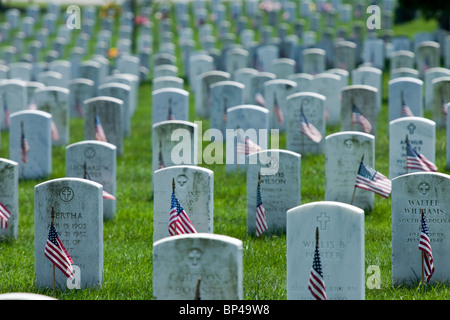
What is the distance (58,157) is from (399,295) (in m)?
8.69

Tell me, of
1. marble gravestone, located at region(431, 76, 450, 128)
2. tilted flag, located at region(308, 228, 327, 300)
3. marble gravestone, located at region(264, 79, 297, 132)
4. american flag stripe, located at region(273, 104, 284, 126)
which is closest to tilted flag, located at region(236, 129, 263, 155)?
american flag stripe, located at region(273, 104, 284, 126)

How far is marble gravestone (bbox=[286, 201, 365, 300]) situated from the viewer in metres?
8.50

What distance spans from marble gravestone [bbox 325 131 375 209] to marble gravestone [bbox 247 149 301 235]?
2.99 ft

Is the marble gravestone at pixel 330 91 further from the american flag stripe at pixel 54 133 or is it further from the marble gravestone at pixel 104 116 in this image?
the american flag stripe at pixel 54 133

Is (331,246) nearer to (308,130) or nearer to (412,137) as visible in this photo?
(412,137)

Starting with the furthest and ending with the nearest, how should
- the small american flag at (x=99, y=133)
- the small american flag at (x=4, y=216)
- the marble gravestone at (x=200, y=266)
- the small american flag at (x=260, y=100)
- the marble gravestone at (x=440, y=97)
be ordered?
the small american flag at (x=260, y=100) < the marble gravestone at (x=440, y=97) < the small american flag at (x=99, y=133) < the small american flag at (x=4, y=216) < the marble gravestone at (x=200, y=266)

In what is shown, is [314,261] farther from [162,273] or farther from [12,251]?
[12,251]

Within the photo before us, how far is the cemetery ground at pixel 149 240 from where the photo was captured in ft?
30.6

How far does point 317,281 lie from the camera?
8.45m

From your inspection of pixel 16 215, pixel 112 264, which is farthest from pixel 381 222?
pixel 16 215

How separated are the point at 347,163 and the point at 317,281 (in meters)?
4.05

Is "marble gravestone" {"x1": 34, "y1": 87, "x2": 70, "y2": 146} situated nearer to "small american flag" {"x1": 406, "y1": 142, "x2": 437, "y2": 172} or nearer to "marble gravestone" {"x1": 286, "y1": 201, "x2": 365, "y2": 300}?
"small american flag" {"x1": 406, "y1": 142, "x2": 437, "y2": 172}

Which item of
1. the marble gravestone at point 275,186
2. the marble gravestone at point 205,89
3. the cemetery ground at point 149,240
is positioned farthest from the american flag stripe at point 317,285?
the marble gravestone at point 205,89

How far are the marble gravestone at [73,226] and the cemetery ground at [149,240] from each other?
0.18 m
